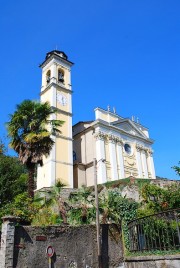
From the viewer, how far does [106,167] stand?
35500mm

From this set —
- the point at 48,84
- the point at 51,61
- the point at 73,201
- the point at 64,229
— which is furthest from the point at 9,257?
the point at 51,61

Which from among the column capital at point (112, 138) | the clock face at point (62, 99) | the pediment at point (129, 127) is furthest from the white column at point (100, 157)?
the clock face at point (62, 99)

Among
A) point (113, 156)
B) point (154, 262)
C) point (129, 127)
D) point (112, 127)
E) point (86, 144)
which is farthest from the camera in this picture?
point (129, 127)

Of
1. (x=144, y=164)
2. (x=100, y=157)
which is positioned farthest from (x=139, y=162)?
(x=100, y=157)

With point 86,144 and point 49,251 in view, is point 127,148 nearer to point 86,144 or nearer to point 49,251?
point 86,144

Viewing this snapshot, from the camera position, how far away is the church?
33.2 metres

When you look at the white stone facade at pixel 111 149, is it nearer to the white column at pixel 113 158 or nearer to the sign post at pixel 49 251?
the white column at pixel 113 158

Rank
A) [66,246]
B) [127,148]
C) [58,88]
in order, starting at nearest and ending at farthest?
[66,246] < [58,88] < [127,148]

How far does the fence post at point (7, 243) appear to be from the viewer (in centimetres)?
1101

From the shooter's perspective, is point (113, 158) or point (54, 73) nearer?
point (113, 158)

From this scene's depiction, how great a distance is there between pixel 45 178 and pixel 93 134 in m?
8.91

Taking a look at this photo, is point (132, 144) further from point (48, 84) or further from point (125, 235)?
point (125, 235)

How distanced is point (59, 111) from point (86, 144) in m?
5.90

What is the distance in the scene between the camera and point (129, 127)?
41812 mm
